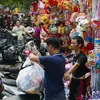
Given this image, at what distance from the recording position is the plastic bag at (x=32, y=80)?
4.89 meters

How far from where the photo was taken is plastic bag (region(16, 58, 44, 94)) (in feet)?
16.0

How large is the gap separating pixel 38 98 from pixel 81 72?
91 cm

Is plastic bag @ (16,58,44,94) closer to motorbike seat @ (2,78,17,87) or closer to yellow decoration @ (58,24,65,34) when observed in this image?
motorbike seat @ (2,78,17,87)

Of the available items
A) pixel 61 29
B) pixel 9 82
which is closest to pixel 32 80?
pixel 9 82

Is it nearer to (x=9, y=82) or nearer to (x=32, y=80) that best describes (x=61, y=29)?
(x=9, y=82)

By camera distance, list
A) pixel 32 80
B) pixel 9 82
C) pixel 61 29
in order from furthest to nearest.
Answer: pixel 61 29 → pixel 9 82 → pixel 32 80

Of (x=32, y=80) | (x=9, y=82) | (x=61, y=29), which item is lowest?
(x=9, y=82)

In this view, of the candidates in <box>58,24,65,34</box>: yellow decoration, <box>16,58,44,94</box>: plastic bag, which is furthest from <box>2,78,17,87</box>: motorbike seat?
<box>58,24,65,34</box>: yellow decoration

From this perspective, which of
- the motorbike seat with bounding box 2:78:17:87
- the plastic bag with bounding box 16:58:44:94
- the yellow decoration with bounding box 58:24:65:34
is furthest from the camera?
the yellow decoration with bounding box 58:24:65:34

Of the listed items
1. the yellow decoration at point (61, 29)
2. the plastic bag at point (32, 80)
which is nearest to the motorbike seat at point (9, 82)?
the plastic bag at point (32, 80)

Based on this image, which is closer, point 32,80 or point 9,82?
point 32,80

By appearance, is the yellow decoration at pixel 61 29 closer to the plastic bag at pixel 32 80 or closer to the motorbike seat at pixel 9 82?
the motorbike seat at pixel 9 82

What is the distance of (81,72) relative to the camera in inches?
220

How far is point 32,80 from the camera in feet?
16.0
